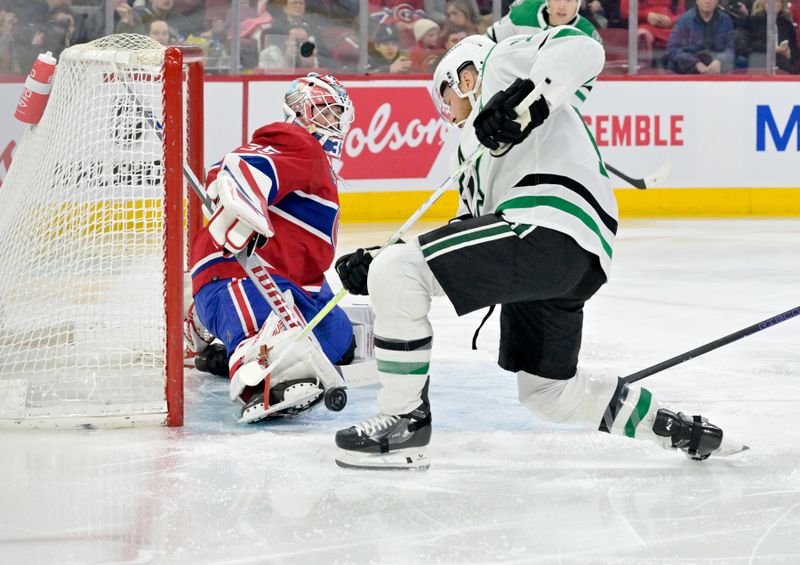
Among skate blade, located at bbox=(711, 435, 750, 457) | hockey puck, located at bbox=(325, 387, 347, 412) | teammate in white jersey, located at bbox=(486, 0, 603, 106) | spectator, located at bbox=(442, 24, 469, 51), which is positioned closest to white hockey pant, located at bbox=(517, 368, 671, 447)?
skate blade, located at bbox=(711, 435, 750, 457)

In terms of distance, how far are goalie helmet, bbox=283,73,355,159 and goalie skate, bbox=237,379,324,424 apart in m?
0.57

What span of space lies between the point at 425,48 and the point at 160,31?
1.52 metres

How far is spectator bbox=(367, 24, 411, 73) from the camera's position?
23.3ft

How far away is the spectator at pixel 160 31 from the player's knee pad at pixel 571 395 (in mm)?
4464

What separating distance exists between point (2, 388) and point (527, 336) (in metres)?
1.15

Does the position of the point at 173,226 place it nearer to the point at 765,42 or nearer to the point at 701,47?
the point at 701,47

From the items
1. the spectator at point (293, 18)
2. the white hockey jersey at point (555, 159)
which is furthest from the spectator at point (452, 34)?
the white hockey jersey at point (555, 159)

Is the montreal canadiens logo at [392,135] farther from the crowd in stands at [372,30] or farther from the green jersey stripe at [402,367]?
the green jersey stripe at [402,367]

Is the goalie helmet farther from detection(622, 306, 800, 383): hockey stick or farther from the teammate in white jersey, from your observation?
detection(622, 306, 800, 383): hockey stick

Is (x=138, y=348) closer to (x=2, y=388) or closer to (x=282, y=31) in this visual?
(x=2, y=388)

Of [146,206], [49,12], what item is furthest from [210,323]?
[49,12]

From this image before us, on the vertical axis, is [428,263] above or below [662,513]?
above

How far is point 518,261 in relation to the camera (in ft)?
7.59

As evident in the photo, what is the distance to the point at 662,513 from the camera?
2.26 metres
